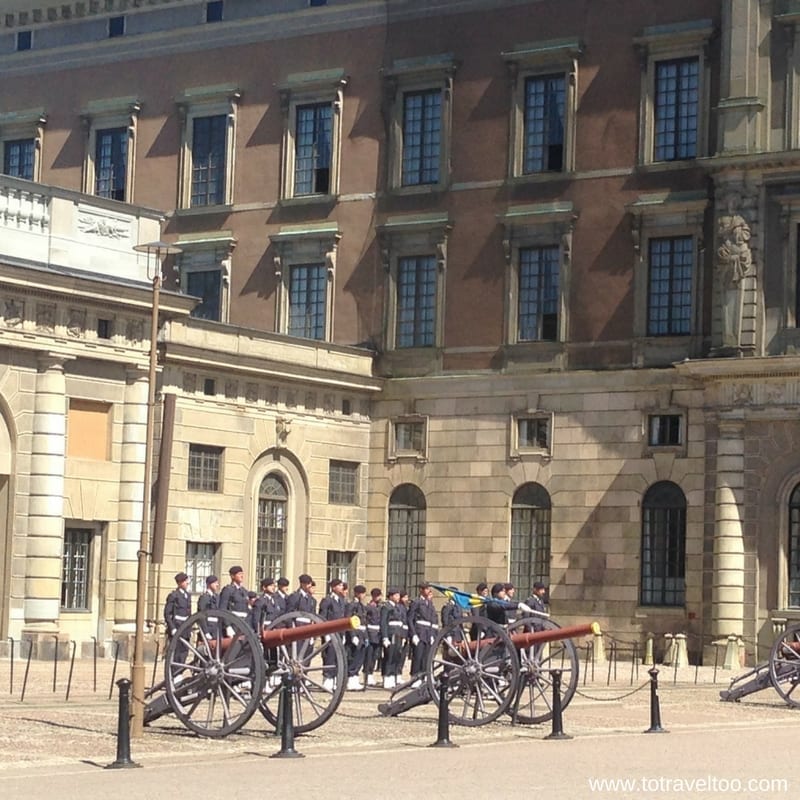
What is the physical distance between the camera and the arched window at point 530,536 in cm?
4944

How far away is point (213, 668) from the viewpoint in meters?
25.0

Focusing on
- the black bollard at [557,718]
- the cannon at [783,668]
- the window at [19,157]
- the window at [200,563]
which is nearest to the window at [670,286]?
the window at [200,563]

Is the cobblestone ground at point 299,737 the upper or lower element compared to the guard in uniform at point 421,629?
lower

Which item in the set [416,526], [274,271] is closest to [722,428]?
[416,526]

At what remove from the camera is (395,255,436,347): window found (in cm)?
5122

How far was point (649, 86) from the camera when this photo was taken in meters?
48.6

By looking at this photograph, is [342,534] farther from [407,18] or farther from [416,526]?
[407,18]

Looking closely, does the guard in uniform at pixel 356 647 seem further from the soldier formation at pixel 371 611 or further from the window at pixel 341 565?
the window at pixel 341 565

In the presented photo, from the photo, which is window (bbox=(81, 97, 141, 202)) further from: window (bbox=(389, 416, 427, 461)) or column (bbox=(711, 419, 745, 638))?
column (bbox=(711, 419, 745, 638))

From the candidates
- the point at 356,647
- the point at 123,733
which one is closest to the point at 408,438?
the point at 356,647

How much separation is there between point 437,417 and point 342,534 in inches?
139

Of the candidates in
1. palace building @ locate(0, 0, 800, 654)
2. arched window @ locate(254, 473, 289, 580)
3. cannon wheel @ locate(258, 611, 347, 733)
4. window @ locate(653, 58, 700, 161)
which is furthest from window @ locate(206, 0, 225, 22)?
cannon wheel @ locate(258, 611, 347, 733)

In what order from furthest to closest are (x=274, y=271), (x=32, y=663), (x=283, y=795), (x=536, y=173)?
(x=274, y=271) → (x=536, y=173) → (x=32, y=663) → (x=283, y=795)

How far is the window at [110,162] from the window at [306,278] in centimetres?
498
